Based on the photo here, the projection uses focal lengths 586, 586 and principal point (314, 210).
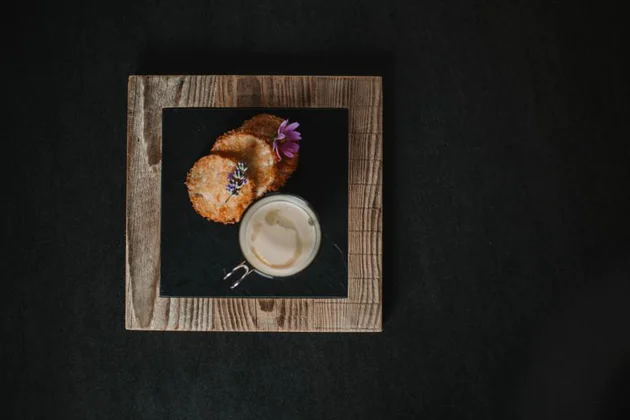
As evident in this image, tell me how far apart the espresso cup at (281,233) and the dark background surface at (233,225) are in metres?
Answer: 0.06

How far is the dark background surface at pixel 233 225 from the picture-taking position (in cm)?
129

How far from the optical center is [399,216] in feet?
4.51

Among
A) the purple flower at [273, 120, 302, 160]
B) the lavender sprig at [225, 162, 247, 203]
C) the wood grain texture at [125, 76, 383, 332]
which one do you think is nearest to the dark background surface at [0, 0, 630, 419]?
the wood grain texture at [125, 76, 383, 332]

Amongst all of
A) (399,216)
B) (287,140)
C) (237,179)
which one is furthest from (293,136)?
(399,216)

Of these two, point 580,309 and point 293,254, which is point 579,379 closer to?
point 580,309

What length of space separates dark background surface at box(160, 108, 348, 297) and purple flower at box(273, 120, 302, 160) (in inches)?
1.4

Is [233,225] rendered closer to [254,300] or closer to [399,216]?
[254,300]

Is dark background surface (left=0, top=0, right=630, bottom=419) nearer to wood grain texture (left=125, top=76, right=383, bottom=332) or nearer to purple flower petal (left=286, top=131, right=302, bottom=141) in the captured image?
wood grain texture (left=125, top=76, right=383, bottom=332)

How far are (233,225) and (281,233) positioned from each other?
125 mm

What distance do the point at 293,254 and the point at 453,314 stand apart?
42 centimetres

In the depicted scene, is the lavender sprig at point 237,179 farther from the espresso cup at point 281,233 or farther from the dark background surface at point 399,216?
the dark background surface at point 399,216

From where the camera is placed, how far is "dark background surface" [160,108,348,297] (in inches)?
50.7

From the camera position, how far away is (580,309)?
4.53ft

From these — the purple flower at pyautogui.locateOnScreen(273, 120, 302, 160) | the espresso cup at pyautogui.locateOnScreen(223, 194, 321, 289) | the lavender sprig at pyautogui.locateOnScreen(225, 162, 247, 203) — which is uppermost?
the purple flower at pyautogui.locateOnScreen(273, 120, 302, 160)
